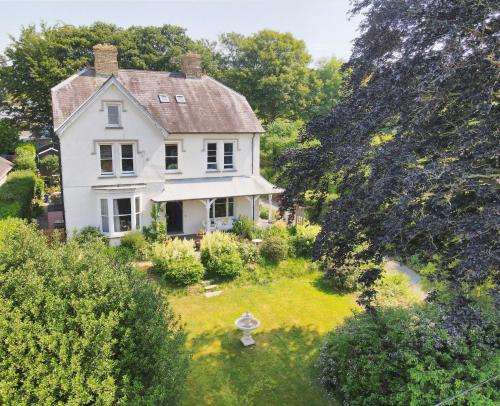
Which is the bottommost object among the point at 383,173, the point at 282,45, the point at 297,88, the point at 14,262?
the point at 14,262

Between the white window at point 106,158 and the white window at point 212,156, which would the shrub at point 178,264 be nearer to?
the white window at point 106,158

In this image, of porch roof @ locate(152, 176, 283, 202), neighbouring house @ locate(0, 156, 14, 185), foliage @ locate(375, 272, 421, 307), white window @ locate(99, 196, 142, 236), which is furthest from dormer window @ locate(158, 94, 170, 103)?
foliage @ locate(375, 272, 421, 307)

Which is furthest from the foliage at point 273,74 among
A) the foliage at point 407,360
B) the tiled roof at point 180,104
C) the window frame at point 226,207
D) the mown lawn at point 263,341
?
the foliage at point 407,360

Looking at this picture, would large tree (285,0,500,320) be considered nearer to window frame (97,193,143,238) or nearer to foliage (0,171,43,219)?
window frame (97,193,143,238)

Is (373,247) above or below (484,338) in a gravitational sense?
above

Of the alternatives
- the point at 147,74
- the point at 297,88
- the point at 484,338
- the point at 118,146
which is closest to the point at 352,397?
the point at 484,338

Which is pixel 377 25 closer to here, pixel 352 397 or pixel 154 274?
pixel 352 397
